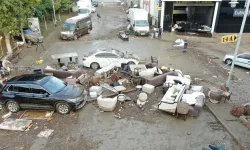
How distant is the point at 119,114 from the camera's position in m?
10.6

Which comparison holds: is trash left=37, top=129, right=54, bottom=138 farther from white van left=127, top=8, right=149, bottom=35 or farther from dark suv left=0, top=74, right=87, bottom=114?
white van left=127, top=8, right=149, bottom=35

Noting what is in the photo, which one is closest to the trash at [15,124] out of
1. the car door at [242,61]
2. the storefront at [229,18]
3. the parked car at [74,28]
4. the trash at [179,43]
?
Result: the car door at [242,61]

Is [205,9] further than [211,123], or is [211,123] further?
[205,9]

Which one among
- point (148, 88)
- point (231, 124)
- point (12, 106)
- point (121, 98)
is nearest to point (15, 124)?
point (12, 106)

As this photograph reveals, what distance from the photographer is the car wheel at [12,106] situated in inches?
413

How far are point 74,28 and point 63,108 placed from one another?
16.1 meters

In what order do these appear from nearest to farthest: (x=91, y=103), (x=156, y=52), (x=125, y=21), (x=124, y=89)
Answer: (x=91, y=103)
(x=124, y=89)
(x=156, y=52)
(x=125, y=21)

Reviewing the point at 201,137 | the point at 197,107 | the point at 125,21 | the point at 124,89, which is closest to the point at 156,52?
the point at 124,89

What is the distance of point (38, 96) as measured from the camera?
10203 millimetres

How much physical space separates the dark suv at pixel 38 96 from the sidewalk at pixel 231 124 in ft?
22.7

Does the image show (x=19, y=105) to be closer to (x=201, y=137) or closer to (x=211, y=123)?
(x=201, y=137)

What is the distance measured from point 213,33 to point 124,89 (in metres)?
20.3

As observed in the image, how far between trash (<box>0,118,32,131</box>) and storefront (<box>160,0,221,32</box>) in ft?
72.3

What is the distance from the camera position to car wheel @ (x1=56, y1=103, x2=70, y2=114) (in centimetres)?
1030
